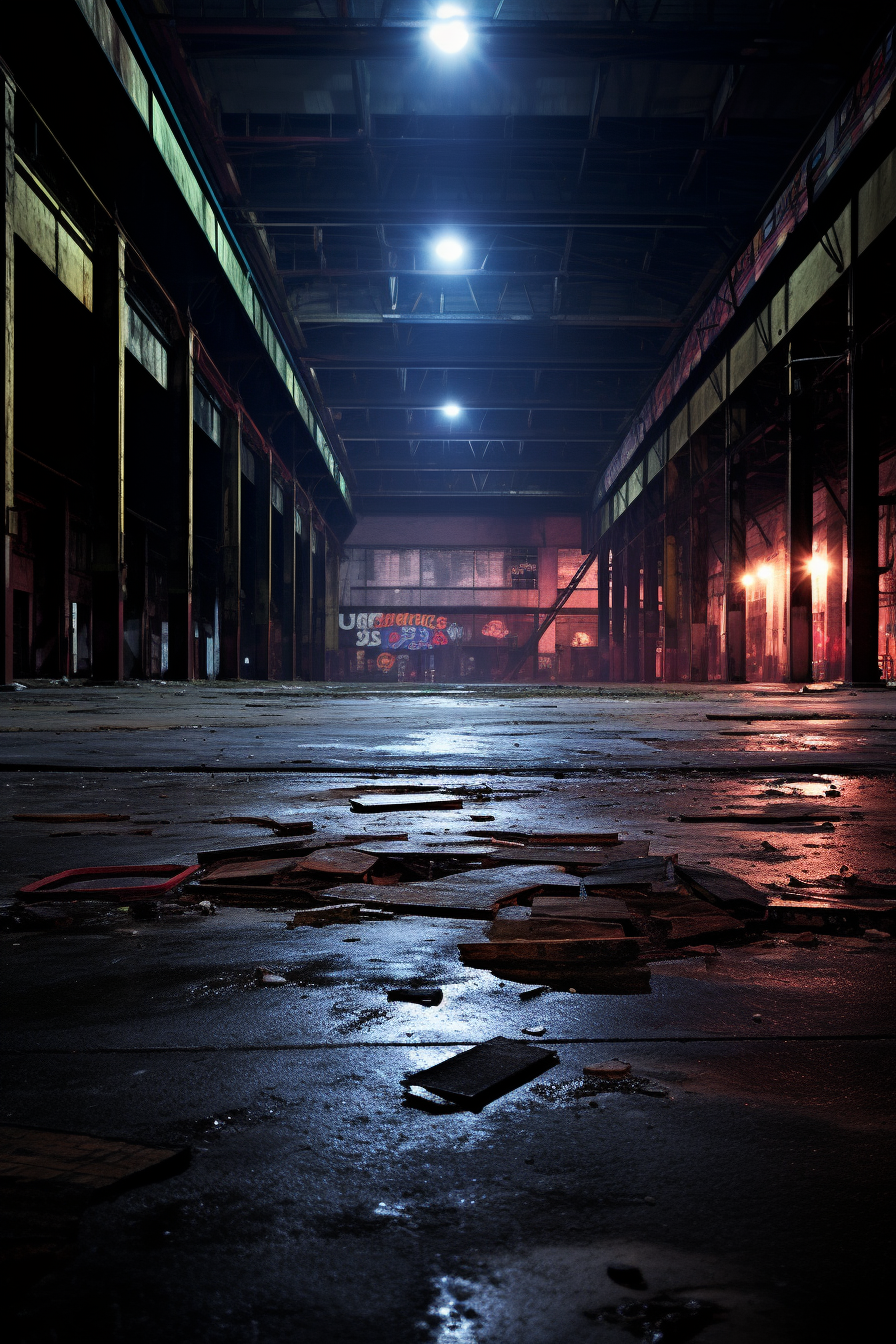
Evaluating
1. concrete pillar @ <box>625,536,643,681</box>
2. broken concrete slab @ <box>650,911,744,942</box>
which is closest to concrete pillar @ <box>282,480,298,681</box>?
concrete pillar @ <box>625,536,643,681</box>

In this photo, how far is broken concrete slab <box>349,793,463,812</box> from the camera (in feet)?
7.90

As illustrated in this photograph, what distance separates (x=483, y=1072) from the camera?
2.67ft

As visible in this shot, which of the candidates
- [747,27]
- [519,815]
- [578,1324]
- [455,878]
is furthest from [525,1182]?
[747,27]

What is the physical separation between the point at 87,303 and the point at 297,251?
27.9ft

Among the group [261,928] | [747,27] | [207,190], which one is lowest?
[261,928]

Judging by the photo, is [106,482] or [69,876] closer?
[69,876]

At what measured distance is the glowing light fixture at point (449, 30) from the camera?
12.4m

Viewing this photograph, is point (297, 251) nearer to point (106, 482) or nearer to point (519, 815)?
point (106, 482)

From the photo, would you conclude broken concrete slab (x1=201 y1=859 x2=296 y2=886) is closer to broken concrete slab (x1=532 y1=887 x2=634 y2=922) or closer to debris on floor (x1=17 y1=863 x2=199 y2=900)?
debris on floor (x1=17 y1=863 x2=199 y2=900)

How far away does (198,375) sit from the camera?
17.1 meters

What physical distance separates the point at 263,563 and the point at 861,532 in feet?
46.4

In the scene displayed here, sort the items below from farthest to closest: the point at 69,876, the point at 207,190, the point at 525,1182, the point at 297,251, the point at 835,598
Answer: the point at 835,598
the point at 297,251
the point at 207,190
the point at 69,876
the point at 525,1182

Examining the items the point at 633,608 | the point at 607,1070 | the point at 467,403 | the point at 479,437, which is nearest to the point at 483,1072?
the point at 607,1070

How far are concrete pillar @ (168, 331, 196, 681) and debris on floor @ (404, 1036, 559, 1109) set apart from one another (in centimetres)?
1553
